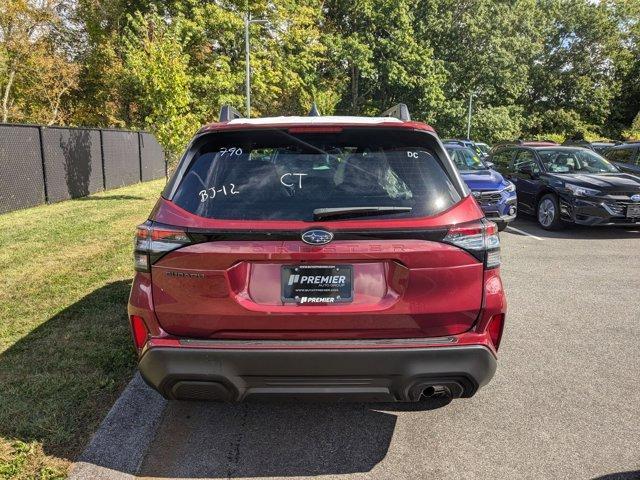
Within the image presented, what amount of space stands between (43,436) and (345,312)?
1.89 metres

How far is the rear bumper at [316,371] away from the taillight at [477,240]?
443 mm

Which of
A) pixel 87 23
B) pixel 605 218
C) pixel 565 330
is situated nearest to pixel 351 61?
pixel 87 23

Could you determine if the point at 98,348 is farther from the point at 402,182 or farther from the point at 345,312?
the point at 402,182

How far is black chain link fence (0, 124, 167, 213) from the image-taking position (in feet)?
37.1

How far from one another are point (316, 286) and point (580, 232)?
9.32 m

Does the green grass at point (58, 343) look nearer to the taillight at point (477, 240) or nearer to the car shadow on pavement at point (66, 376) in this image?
the car shadow on pavement at point (66, 376)

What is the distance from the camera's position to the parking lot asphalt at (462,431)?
278 cm

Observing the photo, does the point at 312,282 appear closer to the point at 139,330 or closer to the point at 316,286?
the point at 316,286

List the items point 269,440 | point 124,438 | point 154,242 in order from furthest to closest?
point 269,440
point 124,438
point 154,242

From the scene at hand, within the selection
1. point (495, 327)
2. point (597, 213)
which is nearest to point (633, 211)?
point (597, 213)

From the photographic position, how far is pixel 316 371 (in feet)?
8.13

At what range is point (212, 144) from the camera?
2736 millimetres

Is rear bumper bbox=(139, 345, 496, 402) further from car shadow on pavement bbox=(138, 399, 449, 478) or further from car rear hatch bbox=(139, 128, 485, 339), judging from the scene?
car shadow on pavement bbox=(138, 399, 449, 478)

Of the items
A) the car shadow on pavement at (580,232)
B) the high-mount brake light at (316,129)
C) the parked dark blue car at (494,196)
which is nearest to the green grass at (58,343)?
the high-mount brake light at (316,129)
